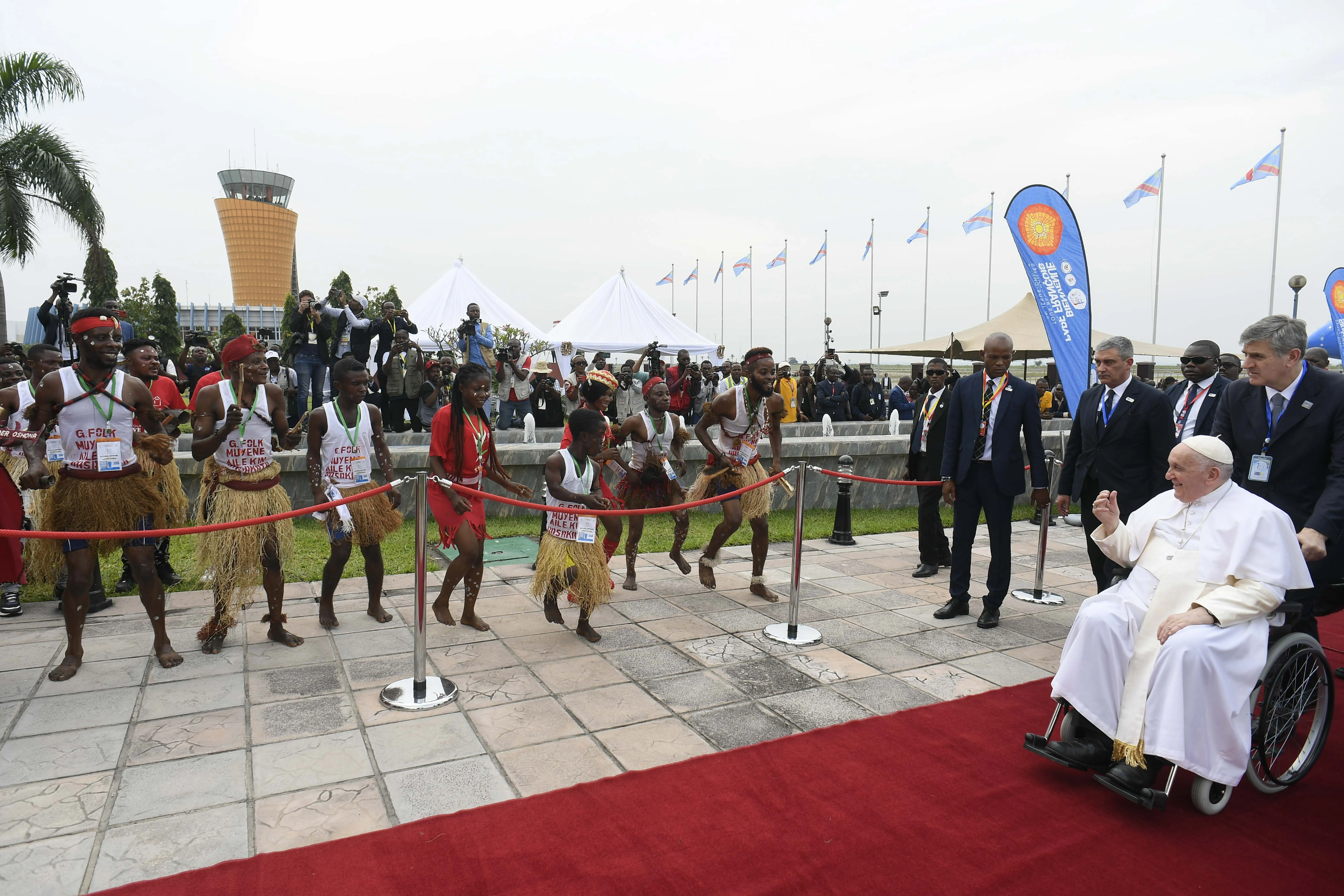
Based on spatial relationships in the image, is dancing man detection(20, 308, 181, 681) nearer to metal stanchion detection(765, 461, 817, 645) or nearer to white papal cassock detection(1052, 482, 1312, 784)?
metal stanchion detection(765, 461, 817, 645)

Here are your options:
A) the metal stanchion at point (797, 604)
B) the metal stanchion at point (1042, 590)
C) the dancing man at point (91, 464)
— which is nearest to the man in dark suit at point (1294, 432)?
the metal stanchion at point (1042, 590)

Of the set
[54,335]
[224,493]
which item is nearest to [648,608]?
[224,493]

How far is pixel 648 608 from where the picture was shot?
19.8 feet

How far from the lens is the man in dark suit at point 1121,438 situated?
5137mm

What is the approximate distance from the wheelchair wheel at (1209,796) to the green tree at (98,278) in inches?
738

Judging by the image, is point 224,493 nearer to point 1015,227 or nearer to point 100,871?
point 100,871

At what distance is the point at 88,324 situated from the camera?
14.6 ft

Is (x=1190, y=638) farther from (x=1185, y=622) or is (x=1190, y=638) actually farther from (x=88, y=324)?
(x=88, y=324)

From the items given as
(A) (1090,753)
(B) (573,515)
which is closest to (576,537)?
(B) (573,515)

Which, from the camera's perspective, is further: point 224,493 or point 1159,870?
point 224,493

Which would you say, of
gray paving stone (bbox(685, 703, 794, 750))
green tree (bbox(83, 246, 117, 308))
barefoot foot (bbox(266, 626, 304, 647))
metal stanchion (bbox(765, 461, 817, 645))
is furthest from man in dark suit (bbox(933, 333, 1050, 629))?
green tree (bbox(83, 246, 117, 308))

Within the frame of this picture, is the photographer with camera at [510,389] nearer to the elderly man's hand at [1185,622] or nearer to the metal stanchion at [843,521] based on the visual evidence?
the metal stanchion at [843,521]

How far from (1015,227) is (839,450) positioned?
357 centimetres

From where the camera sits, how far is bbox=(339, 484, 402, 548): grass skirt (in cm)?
511
